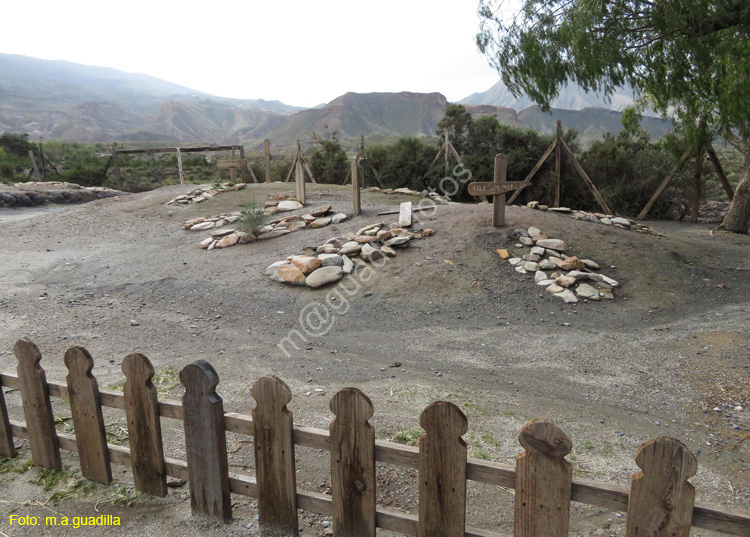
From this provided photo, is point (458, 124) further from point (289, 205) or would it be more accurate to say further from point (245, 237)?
point (245, 237)

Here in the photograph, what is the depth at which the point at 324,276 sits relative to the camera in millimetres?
6730

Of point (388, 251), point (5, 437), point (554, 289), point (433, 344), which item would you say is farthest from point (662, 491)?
point (388, 251)

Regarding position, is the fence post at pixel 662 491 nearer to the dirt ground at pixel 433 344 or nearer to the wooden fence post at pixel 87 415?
the dirt ground at pixel 433 344

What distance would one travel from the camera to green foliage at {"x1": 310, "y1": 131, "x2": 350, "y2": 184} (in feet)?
63.1

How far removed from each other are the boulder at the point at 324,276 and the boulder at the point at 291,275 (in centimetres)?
12

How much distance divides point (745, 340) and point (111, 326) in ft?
21.4

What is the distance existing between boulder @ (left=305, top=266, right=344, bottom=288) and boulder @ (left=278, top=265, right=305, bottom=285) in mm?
121

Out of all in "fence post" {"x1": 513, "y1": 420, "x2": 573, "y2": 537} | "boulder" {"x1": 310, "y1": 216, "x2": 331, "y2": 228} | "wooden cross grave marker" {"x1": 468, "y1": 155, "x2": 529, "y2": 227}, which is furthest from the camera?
"boulder" {"x1": 310, "y1": 216, "x2": 331, "y2": 228}

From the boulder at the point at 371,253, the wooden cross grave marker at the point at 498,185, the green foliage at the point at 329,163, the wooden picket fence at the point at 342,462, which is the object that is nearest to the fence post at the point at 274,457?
the wooden picket fence at the point at 342,462

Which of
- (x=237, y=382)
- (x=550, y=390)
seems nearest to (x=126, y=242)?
(x=237, y=382)

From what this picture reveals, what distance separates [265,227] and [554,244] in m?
5.20

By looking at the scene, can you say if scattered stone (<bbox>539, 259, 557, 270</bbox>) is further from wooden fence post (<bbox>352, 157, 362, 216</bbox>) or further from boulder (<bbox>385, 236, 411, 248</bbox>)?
wooden fence post (<bbox>352, 157, 362, 216</bbox>)

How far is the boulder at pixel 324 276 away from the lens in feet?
21.8

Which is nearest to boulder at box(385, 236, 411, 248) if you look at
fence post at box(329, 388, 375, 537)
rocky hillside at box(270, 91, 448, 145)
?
fence post at box(329, 388, 375, 537)
